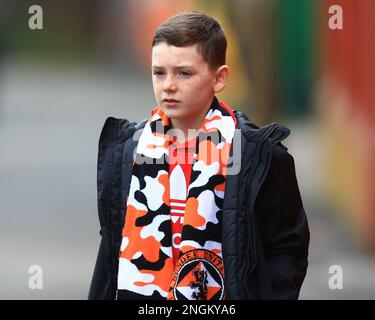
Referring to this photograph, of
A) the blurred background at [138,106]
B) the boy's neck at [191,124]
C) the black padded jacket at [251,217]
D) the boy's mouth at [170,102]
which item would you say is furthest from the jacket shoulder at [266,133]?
the blurred background at [138,106]

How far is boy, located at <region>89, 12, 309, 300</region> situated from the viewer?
2605 millimetres

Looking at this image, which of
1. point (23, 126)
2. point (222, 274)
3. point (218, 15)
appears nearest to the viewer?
point (222, 274)

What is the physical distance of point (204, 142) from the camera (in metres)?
2.71

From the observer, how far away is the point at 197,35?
8.79ft

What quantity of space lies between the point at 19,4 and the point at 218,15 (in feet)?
4.93

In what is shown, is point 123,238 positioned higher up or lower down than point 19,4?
lower down

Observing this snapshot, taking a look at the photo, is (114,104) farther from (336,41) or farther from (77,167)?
(336,41)

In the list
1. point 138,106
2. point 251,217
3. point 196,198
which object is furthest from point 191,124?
point 138,106

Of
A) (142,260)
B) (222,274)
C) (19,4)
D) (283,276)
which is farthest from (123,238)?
(19,4)

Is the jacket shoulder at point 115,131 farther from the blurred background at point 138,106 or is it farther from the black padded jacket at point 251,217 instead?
the blurred background at point 138,106

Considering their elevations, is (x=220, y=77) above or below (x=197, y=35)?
below

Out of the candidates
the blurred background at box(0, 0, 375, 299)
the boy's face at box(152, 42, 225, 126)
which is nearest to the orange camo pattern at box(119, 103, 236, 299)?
the boy's face at box(152, 42, 225, 126)

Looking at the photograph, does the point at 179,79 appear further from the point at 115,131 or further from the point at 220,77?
the point at 115,131

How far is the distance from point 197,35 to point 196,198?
1.64 ft
